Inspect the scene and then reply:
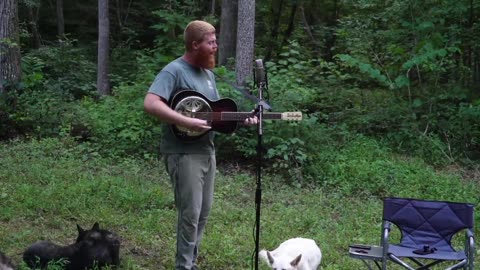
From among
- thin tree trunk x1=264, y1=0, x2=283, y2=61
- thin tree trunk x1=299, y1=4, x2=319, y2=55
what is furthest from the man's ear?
thin tree trunk x1=264, y1=0, x2=283, y2=61

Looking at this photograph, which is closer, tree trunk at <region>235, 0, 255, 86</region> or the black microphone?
the black microphone

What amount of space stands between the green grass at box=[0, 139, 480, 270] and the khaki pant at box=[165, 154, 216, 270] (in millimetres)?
1027

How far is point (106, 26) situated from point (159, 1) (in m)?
3.99

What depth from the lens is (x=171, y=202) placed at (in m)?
6.55

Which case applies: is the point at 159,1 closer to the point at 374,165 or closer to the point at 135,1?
the point at 135,1

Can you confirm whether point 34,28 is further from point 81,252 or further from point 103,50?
point 81,252

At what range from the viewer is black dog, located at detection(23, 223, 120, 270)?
4453mm

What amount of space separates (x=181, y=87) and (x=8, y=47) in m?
7.61

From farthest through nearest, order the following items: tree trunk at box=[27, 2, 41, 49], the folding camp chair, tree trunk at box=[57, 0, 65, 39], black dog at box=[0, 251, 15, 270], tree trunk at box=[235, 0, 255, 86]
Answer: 1. tree trunk at box=[57, 0, 65, 39]
2. tree trunk at box=[27, 2, 41, 49]
3. tree trunk at box=[235, 0, 255, 86]
4. the folding camp chair
5. black dog at box=[0, 251, 15, 270]

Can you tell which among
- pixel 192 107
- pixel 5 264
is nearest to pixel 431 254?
pixel 192 107

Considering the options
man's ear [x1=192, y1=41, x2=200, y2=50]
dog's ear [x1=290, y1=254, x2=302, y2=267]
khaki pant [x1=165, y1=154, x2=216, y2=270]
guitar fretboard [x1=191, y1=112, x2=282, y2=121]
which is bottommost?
dog's ear [x1=290, y1=254, x2=302, y2=267]

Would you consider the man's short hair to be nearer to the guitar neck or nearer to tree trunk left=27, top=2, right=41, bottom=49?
the guitar neck

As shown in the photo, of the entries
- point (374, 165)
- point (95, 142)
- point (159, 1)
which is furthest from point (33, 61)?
point (374, 165)

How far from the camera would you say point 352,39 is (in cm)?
1139
